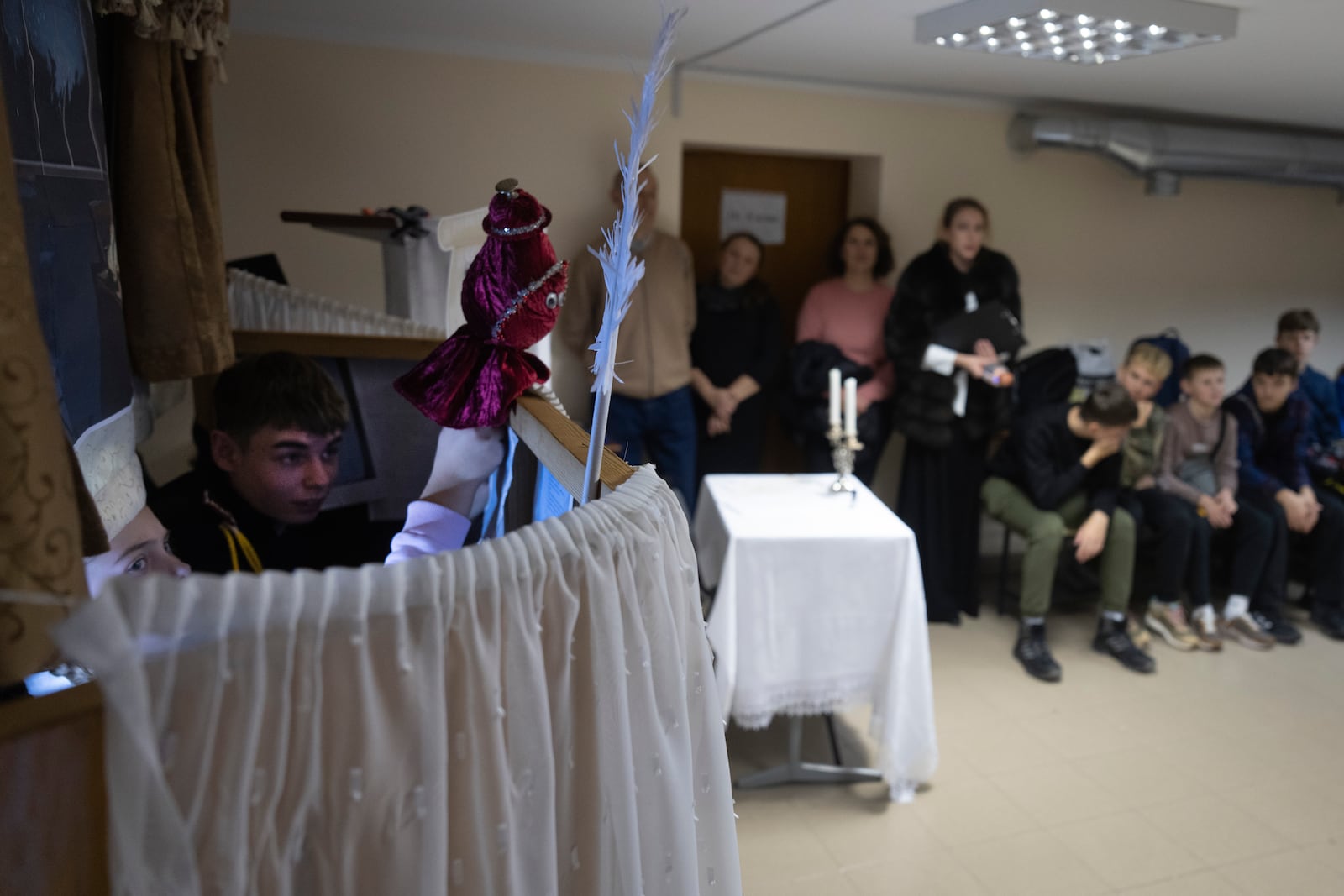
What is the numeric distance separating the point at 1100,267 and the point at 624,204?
4.40 m

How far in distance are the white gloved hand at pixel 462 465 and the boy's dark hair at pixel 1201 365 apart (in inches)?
133

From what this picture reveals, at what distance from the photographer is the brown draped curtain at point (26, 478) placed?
55cm

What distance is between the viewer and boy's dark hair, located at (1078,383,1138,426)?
3.32 meters

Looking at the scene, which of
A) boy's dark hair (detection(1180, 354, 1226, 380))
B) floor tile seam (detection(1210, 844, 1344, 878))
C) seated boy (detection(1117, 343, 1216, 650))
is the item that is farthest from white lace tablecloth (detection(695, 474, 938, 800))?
boy's dark hair (detection(1180, 354, 1226, 380))

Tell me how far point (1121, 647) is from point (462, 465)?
9.61 feet

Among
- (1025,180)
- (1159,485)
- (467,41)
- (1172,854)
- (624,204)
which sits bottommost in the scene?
(1172,854)

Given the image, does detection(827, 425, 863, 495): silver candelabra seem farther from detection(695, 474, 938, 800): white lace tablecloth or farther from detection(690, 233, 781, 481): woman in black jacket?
detection(690, 233, 781, 481): woman in black jacket

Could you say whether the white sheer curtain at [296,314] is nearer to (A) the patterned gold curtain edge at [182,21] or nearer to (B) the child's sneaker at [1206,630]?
(A) the patterned gold curtain edge at [182,21]

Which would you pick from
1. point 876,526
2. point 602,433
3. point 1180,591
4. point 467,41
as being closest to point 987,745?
point 876,526

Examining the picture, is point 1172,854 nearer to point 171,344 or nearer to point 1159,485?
point 1159,485

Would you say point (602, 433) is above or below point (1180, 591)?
above

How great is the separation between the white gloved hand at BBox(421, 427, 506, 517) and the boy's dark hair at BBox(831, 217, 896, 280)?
9.35ft

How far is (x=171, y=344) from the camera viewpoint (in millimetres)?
1191

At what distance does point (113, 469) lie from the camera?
3.28 feet
